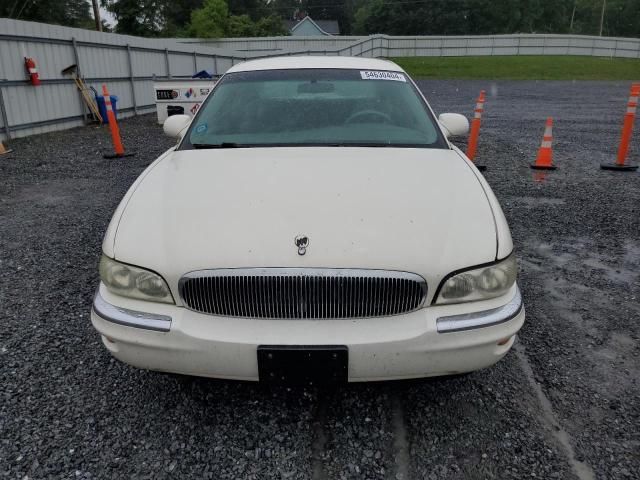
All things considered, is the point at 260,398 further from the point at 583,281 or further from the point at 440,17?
the point at 440,17

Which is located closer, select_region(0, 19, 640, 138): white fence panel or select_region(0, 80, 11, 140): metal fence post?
select_region(0, 80, 11, 140): metal fence post

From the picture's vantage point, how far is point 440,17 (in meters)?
69.9

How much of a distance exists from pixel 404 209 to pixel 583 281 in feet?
7.36

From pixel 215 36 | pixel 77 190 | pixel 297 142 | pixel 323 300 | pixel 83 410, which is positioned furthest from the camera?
pixel 215 36

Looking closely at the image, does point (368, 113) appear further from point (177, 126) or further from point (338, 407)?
point (338, 407)

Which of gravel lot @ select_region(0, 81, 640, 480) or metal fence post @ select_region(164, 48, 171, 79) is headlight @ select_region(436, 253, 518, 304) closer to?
gravel lot @ select_region(0, 81, 640, 480)

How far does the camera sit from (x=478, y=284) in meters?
2.08

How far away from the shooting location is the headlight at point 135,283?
2.08 m

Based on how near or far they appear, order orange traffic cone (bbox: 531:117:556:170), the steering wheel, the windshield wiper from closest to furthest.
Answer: the windshield wiper → the steering wheel → orange traffic cone (bbox: 531:117:556:170)

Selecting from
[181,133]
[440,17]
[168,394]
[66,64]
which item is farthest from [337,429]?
[440,17]

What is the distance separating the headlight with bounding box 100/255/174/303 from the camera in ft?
6.81

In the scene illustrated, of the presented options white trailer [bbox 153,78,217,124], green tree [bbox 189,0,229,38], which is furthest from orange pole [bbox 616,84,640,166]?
green tree [bbox 189,0,229,38]

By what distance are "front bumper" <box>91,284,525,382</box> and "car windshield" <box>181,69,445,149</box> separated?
1.33 metres

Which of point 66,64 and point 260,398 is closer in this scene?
point 260,398
